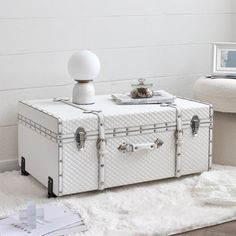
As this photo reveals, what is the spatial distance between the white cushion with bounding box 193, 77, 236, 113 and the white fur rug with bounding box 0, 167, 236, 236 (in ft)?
1.38

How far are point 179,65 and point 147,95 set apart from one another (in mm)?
711

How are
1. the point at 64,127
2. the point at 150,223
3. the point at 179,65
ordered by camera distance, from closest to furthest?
the point at 150,223, the point at 64,127, the point at 179,65

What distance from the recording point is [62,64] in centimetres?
339

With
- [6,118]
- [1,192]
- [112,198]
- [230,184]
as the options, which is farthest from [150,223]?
[6,118]

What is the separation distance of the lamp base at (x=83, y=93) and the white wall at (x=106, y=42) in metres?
0.36

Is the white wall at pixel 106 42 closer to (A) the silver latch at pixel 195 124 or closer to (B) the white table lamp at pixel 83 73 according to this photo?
(B) the white table lamp at pixel 83 73

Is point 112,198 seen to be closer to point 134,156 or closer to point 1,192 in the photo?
point 134,156

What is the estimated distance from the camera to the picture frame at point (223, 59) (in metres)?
3.49

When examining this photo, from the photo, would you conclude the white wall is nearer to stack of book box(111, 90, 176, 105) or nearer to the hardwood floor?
stack of book box(111, 90, 176, 105)

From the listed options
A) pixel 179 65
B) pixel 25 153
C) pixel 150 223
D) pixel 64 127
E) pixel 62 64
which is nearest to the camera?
pixel 150 223

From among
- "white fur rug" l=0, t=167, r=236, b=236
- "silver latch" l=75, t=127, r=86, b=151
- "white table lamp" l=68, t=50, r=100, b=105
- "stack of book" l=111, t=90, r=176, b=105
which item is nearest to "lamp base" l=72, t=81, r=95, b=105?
"white table lamp" l=68, t=50, r=100, b=105

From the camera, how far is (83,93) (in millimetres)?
3047

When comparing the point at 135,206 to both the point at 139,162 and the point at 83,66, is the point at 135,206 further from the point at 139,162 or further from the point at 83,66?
the point at 83,66

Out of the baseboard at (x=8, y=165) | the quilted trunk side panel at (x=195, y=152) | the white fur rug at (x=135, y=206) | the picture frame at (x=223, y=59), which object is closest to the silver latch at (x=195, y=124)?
the quilted trunk side panel at (x=195, y=152)
